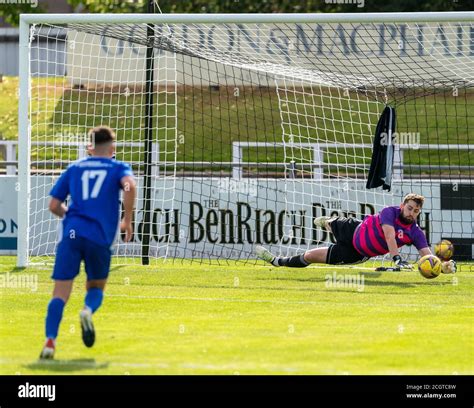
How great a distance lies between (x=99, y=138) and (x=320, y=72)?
8530 mm

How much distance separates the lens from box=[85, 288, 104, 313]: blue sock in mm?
8828

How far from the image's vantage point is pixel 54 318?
8.62 meters

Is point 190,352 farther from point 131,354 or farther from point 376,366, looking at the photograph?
point 376,366

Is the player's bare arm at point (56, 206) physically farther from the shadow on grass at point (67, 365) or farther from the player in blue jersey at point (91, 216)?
the shadow on grass at point (67, 365)

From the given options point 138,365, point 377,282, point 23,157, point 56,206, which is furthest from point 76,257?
point 23,157

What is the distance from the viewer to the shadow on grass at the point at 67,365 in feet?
26.6

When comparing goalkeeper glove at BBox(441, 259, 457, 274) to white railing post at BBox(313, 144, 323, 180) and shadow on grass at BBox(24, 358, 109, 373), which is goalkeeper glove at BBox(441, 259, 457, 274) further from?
shadow on grass at BBox(24, 358, 109, 373)

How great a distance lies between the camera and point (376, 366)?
8180mm

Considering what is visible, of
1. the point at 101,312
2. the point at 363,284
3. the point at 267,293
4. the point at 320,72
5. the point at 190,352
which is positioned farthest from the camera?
the point at 320,72

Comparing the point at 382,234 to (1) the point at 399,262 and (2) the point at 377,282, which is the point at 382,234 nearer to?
(1) the point at 399,262

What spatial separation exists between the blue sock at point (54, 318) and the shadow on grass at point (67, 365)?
0.27m

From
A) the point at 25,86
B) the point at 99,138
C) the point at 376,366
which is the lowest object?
the point at 376,366

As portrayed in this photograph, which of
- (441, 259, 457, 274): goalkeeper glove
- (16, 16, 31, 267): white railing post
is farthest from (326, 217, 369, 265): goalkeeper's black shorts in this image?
(16, 16, 31, 267): white railing post

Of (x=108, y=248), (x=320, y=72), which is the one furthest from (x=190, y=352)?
(x=320, y=72)
